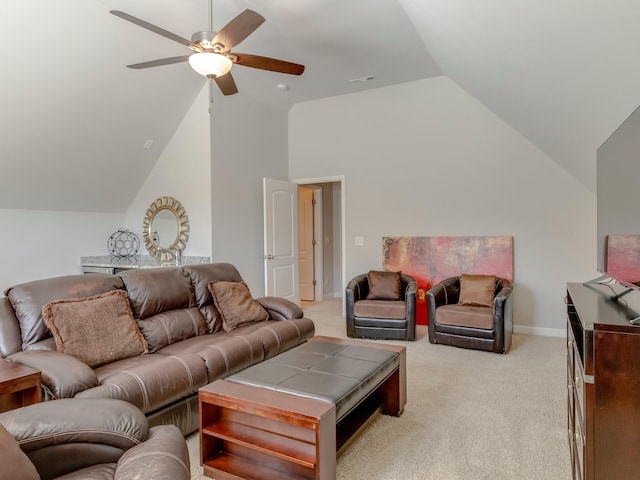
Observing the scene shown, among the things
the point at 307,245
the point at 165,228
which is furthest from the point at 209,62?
the point at 307,245

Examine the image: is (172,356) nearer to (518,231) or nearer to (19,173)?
(19,173)

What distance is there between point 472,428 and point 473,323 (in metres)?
1.64

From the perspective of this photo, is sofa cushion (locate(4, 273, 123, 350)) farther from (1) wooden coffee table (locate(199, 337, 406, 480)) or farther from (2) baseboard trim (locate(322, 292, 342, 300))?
(2) baseboard trim (locate(322, 292, 342, 300))

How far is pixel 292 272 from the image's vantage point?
19.4ft

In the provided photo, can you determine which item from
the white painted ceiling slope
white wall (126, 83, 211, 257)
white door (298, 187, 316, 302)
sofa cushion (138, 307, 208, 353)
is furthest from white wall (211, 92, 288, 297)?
sofa cushion (138, 307, 208, 353)

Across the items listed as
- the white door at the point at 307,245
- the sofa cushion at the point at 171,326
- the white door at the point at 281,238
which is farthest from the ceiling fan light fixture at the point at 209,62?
the white door at the point at 307,245

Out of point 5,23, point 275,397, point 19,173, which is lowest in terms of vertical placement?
point 275,397

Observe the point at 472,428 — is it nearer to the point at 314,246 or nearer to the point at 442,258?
the point at 442,258

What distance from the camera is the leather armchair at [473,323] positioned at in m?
3.79

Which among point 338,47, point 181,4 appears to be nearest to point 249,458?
point 181,4

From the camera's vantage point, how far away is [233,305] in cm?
327

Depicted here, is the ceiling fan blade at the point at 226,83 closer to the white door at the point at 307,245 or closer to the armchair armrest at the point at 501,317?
the armchair armrest at the point at 501,317

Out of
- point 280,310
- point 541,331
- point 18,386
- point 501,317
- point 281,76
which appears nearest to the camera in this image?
point 18,386

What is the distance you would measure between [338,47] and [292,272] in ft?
10.4
